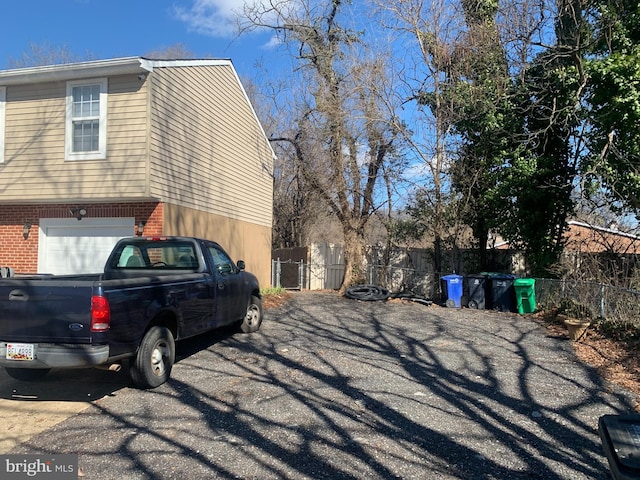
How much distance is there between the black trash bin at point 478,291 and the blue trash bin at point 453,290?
301mm

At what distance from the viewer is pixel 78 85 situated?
35.4 feet

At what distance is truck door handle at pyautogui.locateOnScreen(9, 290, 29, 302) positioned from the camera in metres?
4.94

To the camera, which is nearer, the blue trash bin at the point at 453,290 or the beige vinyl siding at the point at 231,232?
the beige vinyl siding at the point at 231,232

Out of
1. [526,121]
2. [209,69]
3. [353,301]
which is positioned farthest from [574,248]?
[209,69]

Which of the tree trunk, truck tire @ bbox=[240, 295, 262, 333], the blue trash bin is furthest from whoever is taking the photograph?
the tree trunk

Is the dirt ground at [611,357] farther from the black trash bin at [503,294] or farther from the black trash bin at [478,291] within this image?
the black trash bin at [478,291]

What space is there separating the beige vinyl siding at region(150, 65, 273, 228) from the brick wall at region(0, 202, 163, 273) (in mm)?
1449

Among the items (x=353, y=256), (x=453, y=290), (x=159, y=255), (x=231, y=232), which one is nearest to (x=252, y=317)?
(x=159, y=255)

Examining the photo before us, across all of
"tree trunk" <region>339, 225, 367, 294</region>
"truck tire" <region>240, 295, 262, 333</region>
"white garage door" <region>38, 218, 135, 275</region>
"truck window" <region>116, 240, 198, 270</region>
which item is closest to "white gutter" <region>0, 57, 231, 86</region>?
"white garage door" <region>38, 218, 135, 275</region>

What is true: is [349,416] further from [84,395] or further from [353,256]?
[353,256]

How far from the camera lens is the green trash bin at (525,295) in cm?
1320

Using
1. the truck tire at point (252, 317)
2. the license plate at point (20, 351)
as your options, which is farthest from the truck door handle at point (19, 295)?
the truck tire at point (252, 317)

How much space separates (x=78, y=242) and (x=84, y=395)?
6.67 meters

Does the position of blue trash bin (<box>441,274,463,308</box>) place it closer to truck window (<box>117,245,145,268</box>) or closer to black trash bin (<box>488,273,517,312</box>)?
black trash bin (<box>488,273,517,312</box>)
